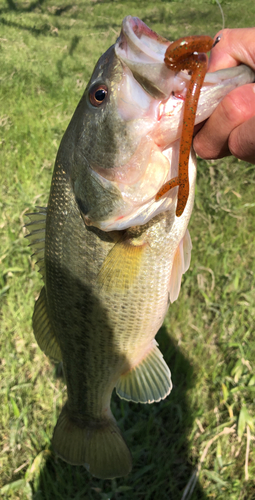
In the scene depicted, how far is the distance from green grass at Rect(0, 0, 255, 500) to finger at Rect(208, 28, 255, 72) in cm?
205

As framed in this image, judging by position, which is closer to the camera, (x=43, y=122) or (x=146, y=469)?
(x=146, y=469)

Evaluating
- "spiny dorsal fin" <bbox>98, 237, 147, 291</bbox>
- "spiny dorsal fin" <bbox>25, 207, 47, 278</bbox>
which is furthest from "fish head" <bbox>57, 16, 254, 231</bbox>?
"spiny dorsal fin" <bbox>25, 207, 47, 278</bbox>

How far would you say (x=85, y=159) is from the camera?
1.38 m

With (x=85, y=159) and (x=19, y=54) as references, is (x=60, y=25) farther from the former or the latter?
(x=85, y=159)

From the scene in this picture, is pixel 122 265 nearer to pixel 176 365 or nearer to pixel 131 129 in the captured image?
pixel 131 129

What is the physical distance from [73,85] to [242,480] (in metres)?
5.02

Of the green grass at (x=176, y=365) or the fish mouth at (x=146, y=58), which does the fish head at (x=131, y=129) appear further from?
the green grass at (x=176, y=365)

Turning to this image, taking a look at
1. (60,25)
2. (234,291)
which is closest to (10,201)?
(234,291)

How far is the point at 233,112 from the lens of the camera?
128 centimetres

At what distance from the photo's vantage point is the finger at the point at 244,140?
50.4 inches

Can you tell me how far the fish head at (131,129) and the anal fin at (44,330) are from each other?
0.74m

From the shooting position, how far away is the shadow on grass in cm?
249

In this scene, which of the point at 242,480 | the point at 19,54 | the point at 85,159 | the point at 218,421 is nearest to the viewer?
the point at 85,159

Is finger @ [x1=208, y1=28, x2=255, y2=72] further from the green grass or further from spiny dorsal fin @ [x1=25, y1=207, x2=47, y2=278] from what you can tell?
the green grass
